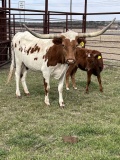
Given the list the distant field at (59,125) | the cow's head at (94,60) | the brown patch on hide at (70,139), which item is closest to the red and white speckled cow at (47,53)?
the distant field at (59,125)

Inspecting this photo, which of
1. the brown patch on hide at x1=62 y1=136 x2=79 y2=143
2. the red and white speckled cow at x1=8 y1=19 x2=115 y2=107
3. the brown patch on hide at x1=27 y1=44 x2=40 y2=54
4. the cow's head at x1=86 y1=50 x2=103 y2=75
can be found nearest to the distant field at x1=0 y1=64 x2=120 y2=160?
the brown patch on hide at x1=62 y1=136 x2=79 y2=143

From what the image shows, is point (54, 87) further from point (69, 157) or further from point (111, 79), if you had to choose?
point (69, 157)

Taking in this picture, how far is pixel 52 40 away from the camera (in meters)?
5.49

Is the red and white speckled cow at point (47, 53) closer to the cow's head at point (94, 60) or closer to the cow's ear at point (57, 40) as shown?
the cow's ear at point (57, 40)

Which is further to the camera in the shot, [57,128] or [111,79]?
[111,79]

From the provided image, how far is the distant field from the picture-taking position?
3.59m

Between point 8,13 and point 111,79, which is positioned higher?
point 8,13

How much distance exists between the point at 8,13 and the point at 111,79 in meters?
4.48

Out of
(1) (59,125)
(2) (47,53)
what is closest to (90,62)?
(2) (47,53)

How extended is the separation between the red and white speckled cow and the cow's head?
1.10 m

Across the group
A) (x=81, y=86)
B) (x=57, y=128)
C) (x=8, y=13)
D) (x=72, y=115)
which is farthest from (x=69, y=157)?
(x=8, y=13)

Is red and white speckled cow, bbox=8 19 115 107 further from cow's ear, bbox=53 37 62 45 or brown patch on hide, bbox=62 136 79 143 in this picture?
brown patch on hide, bbox=62 136 79 143

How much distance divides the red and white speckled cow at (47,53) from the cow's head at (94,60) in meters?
1.10

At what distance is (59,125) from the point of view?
4562mm
